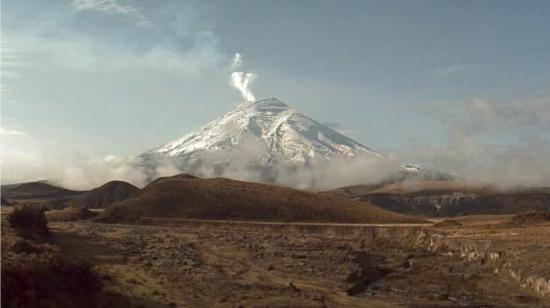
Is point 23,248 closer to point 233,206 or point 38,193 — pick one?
point 233,206

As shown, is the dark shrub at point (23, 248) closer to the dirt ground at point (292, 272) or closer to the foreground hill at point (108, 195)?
the dirt ground at point (292, 272)

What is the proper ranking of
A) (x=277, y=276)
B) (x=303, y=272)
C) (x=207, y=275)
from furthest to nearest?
(x=303, y=272) < (x=277, y=276) < (x=207, y=275)

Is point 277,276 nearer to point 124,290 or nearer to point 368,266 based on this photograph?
point 368,266

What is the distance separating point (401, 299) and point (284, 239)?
28.5 m

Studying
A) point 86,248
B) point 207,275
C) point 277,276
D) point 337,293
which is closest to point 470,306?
point 337,293

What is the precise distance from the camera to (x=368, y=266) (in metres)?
42.8

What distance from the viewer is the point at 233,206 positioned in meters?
89.1

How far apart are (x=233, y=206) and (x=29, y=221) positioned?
46.7 m

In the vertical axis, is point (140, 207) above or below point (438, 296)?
above

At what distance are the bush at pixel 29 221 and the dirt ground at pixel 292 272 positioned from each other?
1.76m

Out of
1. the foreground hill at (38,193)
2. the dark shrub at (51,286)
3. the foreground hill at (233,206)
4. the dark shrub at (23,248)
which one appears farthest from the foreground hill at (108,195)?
the dark shrub at (51,286)

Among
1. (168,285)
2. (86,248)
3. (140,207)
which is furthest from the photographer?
(140,207)

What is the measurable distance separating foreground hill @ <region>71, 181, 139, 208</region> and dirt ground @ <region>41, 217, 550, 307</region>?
66.3 meters

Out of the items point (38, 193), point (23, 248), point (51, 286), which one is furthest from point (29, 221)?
point (38, 193)
